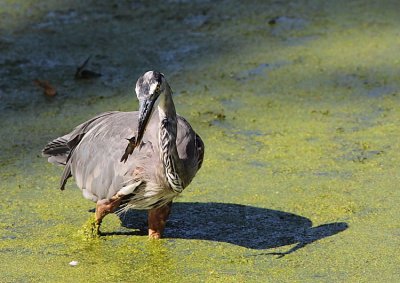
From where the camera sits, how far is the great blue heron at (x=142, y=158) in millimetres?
3590

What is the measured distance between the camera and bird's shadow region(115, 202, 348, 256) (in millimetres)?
3959

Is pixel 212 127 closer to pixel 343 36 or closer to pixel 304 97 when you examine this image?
pixel 304 97

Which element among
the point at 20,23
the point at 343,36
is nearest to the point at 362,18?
the point at 343,36

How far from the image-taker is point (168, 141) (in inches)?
143

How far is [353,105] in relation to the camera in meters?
5.38

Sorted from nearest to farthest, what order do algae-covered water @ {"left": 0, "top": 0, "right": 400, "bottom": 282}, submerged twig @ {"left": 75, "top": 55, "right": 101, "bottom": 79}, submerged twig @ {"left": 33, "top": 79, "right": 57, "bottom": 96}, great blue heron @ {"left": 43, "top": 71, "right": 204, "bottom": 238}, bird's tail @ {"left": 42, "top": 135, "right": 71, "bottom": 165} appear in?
great blue heron @ {"left": 43, "top": 71, "right": 204, "bottom": 238}
algae-covered water @ {"left": 0, "top": 0, "right": 400, "bottom": 282}
bird's tail @ {"left": 42, "top": 135, "right": 71, "bottom": 165}
submerged twig @ {"left": 33, "top": 79, "right": 57, "bottom": 96}
submerged twig @ {"left": 75, "top": 55, "right": 101, "bottom": 79}

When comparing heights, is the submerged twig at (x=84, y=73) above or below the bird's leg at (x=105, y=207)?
below

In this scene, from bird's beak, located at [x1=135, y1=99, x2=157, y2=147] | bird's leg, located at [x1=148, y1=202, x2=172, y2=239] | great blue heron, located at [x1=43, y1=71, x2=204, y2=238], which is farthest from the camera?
bird's leg, located at [x1=148, y1=202, x2=172, y2=239]

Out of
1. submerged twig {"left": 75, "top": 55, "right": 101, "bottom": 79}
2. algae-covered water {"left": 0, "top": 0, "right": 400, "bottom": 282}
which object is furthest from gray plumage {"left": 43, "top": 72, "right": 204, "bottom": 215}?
submerged twig {"left": 75, "top": 55, "right": 101, "bottom": 79}

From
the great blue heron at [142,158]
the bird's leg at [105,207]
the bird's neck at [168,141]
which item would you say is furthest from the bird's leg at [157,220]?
the bird's neck at [168,141]

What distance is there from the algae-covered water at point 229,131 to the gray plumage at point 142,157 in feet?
0.75

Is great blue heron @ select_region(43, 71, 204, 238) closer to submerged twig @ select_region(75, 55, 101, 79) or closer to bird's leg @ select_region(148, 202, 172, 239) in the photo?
bird's leg @ select_region(148, 202, 172, 239)

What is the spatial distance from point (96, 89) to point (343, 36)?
1.84m

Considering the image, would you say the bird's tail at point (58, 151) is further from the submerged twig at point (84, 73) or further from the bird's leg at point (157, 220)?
the submerged twig at point (84, 73)
